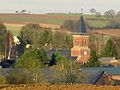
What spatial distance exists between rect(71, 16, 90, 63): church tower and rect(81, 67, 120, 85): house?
1539 centimetres

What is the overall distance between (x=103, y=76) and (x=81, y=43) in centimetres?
2174

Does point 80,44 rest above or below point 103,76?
above

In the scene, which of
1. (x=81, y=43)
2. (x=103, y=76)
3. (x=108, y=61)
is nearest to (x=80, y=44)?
(x=81, y=43)

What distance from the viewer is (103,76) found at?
4472cm

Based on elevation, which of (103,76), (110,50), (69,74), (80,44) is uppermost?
(69,74)

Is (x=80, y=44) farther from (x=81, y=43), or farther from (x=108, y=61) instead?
(x=108, y=61)

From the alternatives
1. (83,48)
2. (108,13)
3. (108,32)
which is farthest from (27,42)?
(108,13)

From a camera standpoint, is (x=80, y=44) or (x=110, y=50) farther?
(x=110, y=50)

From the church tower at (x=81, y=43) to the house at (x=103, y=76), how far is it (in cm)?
1539

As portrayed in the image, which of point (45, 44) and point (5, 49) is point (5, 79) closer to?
point (5, 49)

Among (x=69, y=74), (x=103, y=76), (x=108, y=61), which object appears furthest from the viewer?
(x=108, y=61)

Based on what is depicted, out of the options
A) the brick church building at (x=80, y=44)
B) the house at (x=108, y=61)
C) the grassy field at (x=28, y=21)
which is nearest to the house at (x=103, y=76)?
the brick church building at (x=80, y=44)

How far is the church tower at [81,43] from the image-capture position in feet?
215

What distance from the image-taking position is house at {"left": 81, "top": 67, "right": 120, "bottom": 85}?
41.6 meters
